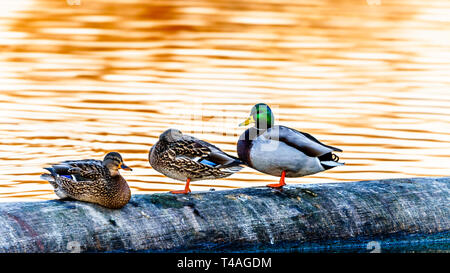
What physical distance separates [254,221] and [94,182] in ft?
3.63

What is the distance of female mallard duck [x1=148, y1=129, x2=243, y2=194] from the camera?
22.3ft

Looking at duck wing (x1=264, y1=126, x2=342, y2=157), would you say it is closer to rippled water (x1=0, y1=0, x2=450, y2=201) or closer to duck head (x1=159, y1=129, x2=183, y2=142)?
duck head (x1=159, y1=129, x2=183, y2=142)

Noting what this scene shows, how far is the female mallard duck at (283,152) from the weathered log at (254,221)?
0.17 metres

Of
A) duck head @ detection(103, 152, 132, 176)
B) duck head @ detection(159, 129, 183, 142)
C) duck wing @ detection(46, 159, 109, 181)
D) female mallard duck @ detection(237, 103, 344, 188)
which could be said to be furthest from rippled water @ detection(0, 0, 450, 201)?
duck head @ detection(103, 152, 132, 176)

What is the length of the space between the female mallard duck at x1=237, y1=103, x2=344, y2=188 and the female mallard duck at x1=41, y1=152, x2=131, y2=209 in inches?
38.8

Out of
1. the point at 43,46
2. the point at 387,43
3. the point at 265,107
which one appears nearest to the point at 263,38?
the point at 387,43

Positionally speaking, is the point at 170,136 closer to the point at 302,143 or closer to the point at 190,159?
the point at 190,159

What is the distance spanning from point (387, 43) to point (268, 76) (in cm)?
553

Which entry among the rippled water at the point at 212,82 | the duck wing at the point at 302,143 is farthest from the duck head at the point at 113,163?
the rippled water at the point at 212,82

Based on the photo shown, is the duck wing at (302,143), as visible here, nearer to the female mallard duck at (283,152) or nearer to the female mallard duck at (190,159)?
the female mallard duck at (283,152)

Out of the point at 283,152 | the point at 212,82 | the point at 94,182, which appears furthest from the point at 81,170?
the point at 212,82

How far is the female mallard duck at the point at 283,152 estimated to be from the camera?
6.72m

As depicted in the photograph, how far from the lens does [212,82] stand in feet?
50.7
